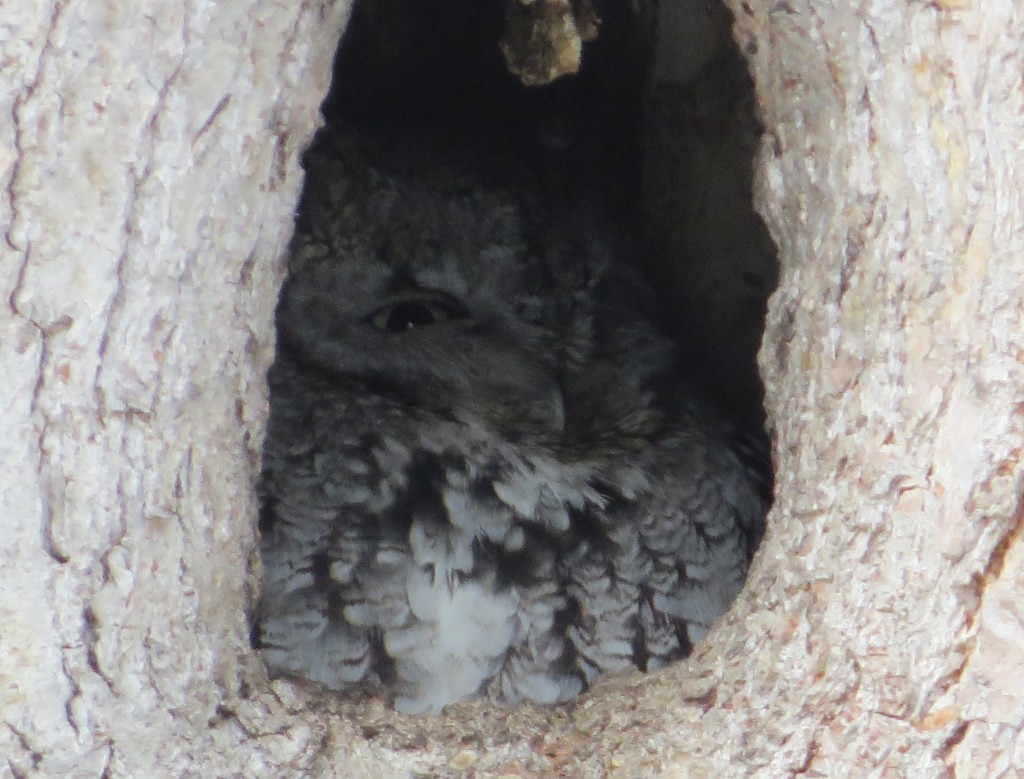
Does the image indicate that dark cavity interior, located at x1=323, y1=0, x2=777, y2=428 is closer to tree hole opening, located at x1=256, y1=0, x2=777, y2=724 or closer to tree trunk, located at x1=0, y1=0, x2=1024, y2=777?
tree hole opening, located at x1=256, y1=0, x2=777, y2=724

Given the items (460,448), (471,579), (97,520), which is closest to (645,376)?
(460,448)

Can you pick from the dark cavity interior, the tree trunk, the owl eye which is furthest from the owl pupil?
the tree trunk

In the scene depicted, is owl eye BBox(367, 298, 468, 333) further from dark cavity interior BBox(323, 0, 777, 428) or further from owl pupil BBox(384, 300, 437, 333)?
dark cavity interior BBox(323, 0, 777, 428)

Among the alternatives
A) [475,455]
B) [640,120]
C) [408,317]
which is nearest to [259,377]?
[475,455]

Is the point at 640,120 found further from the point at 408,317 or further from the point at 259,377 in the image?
the point at 259,377

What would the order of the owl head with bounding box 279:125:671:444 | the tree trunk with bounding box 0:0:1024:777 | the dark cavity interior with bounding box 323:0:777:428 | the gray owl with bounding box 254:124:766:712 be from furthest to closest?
the dark cavity interior with bounding box 323:0:777:428
the owl head with bounding box 279:125:671:444
the gray owl with bounding box 254:124:766:712
the tree trunk with bounding box 0:0:1024:777

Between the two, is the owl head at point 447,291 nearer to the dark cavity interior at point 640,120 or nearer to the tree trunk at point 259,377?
the dark cavity interior at point 640,120

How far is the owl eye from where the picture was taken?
2023 mm

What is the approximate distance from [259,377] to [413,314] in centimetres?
90

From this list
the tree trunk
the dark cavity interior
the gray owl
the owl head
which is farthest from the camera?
the dark cavity interior

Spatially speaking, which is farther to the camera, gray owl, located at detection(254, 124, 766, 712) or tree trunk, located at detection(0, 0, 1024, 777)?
gray owl, located at detection(254, 124, 766, 712)

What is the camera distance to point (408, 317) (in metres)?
2.05

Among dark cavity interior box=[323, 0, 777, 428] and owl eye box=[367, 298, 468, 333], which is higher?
dark cavity interior box=[323, 0, 777, 428]

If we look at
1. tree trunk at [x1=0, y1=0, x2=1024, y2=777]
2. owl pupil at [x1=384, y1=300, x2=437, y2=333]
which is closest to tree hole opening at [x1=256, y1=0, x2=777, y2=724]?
owl pupil at [x1=384, y1=300, x2=437, y2=333]
